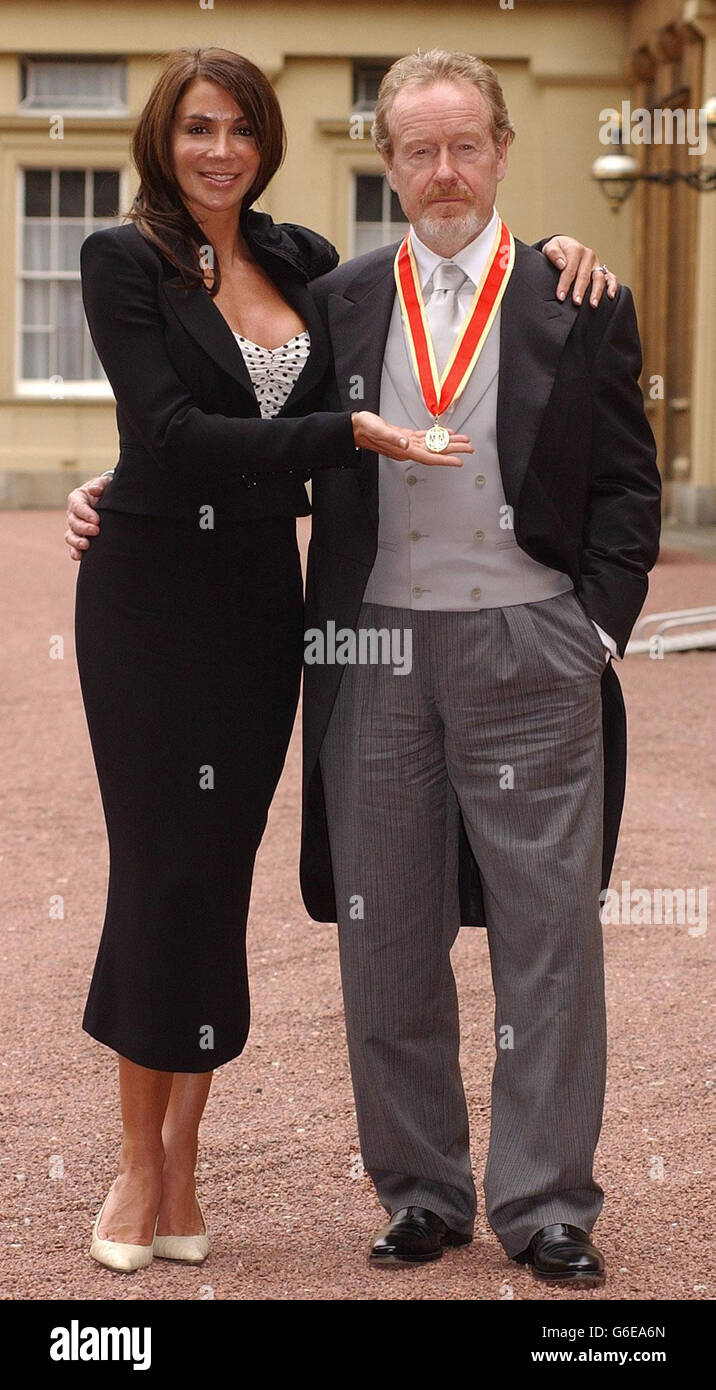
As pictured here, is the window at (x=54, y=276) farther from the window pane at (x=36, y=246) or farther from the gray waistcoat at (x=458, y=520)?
the gray waistcoat at (x=458, y=520)

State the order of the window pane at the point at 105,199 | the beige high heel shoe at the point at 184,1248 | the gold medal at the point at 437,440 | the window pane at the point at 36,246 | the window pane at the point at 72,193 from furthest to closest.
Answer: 1. the window pane at the point at 36,246
2. the window pane at the point at 72,193
3. the window pane at the point at 105,199
4. the beige high heel shoe at the point at 184,1248
5. the gold medal at the point at 437,440

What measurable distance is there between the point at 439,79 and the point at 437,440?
1.96 ft

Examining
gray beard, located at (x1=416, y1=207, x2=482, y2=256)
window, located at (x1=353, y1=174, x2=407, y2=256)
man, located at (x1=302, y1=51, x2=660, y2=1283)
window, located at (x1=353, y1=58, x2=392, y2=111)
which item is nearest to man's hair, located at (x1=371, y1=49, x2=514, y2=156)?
man, located at (x1=302, y1=51, x2=660, y2=1283)

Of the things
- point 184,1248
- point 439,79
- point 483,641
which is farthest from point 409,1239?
point 439,79

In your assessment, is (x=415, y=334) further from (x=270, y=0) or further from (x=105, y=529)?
(x=270, y=0)

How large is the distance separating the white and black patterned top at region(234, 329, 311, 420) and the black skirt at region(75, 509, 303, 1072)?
20 centimetres

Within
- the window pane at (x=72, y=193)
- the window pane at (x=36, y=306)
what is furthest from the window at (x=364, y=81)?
the window pane at (x=36, y=306)

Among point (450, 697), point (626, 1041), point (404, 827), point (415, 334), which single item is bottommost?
point (626, 1041)

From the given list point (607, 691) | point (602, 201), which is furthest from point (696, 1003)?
point (602, 201)

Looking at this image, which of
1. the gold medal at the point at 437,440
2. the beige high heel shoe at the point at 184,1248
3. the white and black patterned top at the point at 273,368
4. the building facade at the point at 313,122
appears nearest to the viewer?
the gold medal at the point at 437,440

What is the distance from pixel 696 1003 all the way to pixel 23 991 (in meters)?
1.68

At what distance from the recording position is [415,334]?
9.67 feet

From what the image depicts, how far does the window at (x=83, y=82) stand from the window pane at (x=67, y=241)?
1.20m

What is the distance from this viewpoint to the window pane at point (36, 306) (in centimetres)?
2066
